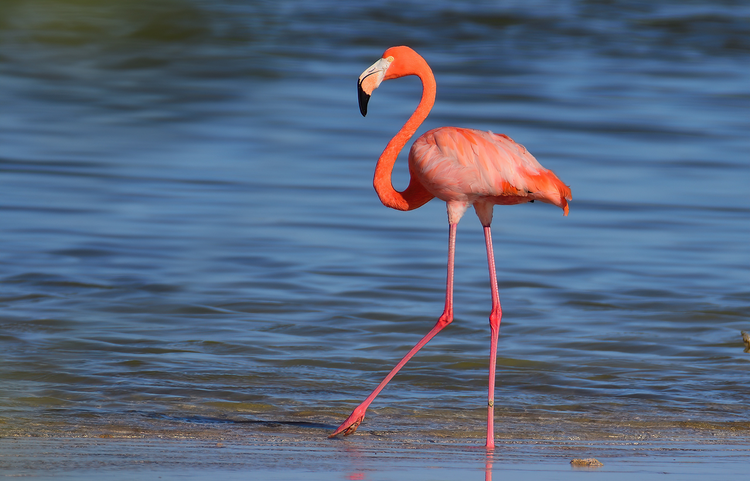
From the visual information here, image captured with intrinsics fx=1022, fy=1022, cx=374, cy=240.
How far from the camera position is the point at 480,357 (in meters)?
6.34

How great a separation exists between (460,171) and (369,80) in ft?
2.00

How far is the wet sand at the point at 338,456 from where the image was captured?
3486 mm

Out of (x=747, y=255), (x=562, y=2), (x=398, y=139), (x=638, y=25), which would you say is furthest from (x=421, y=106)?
(x=562, y=2)

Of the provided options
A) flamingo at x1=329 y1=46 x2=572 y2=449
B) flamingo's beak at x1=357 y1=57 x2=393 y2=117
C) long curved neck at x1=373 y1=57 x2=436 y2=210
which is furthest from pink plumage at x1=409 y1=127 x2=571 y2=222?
flamingo's beak at x1=357 y1=57 x2=393 y2=117

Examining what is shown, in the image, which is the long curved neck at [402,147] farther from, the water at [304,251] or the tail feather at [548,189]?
the tail feather at [548,189]

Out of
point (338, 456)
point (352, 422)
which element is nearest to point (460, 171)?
point (352, 422)

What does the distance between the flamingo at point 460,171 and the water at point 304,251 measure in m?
0.25

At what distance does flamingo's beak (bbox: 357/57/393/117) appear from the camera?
15.5ft

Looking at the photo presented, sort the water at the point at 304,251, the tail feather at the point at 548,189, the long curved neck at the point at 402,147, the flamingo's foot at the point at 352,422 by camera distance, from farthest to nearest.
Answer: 1. the long curved neck at the point at 402,147
2. the tail feather at the point at 548,189
3. the flamingo's foot at the point at 352,422
4. the water at the point at 304,251

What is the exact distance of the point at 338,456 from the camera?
157 inches

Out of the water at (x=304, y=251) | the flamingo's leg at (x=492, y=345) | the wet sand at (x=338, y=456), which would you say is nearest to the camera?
the water at (x=304, y=251)

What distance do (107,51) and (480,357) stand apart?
520cm

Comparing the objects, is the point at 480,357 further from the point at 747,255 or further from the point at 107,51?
the point at 107,51

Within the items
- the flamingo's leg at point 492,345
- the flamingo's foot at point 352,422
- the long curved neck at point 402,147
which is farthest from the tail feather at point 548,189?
the flamingo's foot at point 352,422
